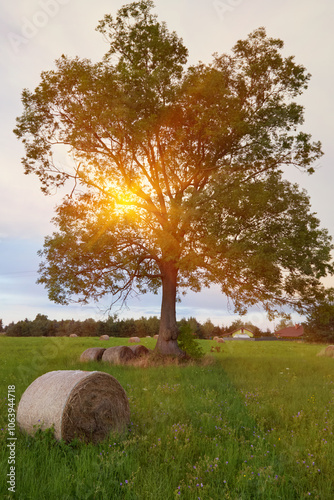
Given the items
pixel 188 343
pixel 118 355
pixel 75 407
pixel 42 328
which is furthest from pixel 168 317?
pixel 42 328

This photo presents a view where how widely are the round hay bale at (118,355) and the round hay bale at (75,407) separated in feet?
36.2

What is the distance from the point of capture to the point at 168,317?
819 inches

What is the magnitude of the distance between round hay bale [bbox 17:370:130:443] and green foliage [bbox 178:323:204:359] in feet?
42.8

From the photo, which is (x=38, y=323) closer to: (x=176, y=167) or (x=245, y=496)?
(x=176, y=167)

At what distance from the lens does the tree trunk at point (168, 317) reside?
2030 cm

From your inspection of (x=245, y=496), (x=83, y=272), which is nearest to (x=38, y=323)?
(x=83, y=272)

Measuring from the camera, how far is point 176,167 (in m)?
21.8

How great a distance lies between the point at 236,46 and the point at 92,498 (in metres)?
21.5

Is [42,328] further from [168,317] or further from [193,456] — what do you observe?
[193,456]

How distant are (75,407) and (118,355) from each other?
12.0 meters

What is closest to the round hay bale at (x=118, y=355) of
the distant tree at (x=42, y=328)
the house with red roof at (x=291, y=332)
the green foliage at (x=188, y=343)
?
the green foliage at (x=188, y=343)

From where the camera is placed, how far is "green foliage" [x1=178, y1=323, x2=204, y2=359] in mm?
20500

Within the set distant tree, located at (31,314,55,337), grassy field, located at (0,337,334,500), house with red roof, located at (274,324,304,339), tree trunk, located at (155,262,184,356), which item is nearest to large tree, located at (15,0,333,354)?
tree trunk, located at (155,262,184,356)

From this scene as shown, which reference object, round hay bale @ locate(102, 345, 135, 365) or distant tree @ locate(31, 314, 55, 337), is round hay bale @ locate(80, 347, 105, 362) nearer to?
round hay bale @ locate(102, 345, 135, 365)
